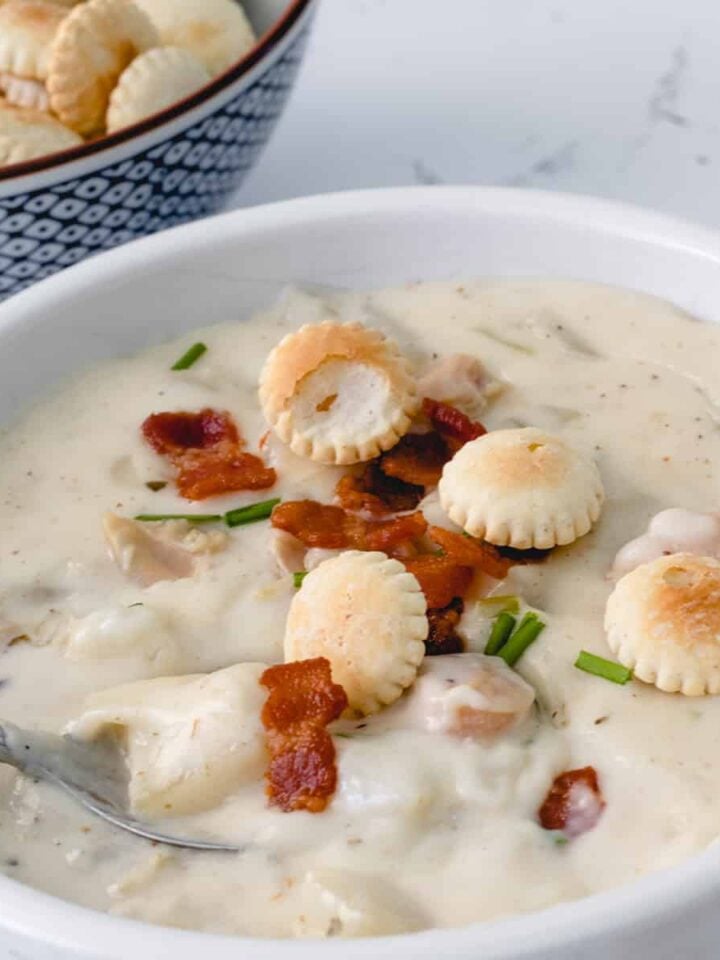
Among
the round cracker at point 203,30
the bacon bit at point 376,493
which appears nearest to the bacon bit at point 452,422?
the bacon bit at point 376,493

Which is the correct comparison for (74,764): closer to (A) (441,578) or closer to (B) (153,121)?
(A) (441,578)

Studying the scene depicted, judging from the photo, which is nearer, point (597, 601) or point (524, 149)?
point (597, 601)

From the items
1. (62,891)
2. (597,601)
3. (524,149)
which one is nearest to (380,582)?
(597,601)

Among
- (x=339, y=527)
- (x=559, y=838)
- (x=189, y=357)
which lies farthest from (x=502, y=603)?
(x=189, y=357)

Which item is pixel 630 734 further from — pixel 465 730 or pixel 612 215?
pixel 612 215

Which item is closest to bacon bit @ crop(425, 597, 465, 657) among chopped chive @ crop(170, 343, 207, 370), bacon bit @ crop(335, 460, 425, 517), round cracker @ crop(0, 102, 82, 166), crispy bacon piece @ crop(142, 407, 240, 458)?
bacon bit @ crop(335, 460, 425, 517)

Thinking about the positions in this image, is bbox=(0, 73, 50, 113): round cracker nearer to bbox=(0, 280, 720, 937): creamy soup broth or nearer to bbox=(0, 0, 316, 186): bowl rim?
bbox=(0, 0, 316, 186): bowl rim
